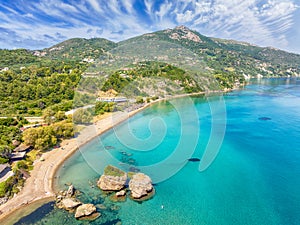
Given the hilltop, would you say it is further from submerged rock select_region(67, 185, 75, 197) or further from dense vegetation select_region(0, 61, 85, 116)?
submerged rock select_region(67, 185, 75, 197)

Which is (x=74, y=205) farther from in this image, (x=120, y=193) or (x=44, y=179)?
(x=44, y=179)

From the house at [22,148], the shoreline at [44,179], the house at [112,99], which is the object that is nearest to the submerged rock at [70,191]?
the shoreline at [44,179]

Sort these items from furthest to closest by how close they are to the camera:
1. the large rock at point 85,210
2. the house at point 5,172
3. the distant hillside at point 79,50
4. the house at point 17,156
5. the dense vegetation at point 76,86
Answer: the distant hillside at point 79,50, the dense vegetation at point 76,86, the house at point 17,156, the house at point 5,172, the large rock at point 85,210

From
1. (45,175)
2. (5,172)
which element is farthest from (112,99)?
(5,172)

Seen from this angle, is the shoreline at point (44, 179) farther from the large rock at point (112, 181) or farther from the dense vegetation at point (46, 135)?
the large rock at point (112, 181)

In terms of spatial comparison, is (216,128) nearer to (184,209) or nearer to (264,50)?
(184,209)

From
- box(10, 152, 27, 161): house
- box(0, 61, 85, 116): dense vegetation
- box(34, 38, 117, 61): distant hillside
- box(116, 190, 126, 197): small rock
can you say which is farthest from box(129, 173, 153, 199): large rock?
box(34, 38, 117, 61): distant hillside
